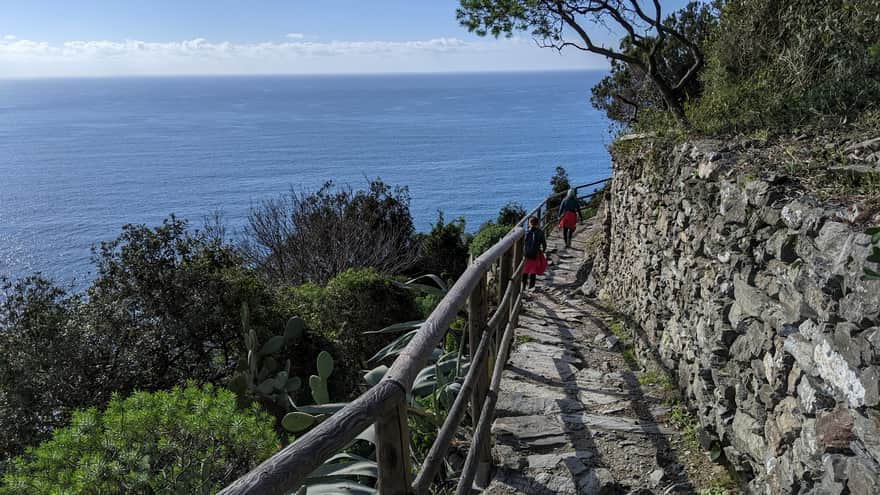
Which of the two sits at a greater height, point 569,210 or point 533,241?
point 533,241

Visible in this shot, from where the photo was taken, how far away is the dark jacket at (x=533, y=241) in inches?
296

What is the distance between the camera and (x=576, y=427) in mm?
3588

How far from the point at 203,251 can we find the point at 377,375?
26.4 ft

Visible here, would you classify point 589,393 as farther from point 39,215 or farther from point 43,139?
point 43,139

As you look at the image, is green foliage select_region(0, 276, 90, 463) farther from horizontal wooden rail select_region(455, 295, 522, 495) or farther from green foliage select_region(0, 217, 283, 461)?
horizontal wooden rail select_region(455, 295, 522, 495)

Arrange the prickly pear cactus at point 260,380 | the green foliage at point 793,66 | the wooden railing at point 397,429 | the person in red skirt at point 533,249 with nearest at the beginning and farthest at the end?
the wooden railing at point 397,429 < the green foliage at point 793,66 < the prickly pear cactus at point 260,380 < the person in red skirt at point 533,249

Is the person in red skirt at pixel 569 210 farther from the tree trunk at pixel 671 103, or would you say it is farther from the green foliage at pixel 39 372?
the green foliage at pixel 39 372

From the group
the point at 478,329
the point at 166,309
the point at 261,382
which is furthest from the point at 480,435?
the point at 166,309

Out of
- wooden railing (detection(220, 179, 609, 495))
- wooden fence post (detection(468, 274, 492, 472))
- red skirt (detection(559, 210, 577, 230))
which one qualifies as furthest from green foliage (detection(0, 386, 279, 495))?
red skirt (detection(559, 210, 577, 230))

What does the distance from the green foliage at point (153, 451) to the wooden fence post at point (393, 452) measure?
1.79 meters

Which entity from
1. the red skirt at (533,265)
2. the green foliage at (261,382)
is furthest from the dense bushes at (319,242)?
the red skirt at (533,265)

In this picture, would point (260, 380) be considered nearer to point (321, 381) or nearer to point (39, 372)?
point (321, 381)

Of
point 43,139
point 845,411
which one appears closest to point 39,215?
point 43,139

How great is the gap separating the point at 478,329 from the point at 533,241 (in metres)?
4.57
